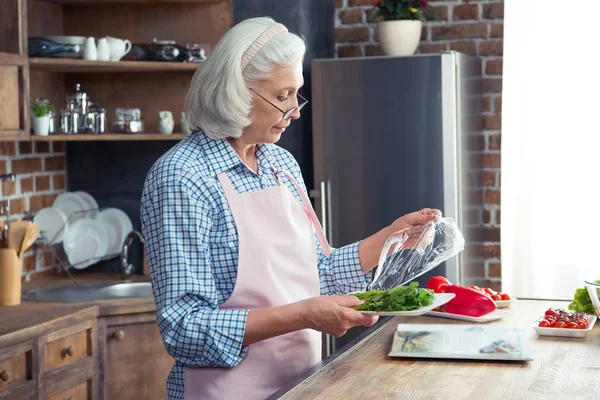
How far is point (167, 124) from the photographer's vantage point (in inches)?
138

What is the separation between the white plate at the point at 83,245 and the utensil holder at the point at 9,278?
0.62 meters

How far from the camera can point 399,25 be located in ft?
12.4

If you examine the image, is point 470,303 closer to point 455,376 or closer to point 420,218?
point 420,218

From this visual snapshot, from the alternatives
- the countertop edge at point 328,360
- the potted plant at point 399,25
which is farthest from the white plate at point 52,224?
the countertop edge at point 328,360

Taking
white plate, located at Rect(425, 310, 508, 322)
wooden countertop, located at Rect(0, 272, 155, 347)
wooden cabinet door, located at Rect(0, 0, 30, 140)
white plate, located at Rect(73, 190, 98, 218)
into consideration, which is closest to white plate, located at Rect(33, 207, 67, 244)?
white plate, located at Rect(73, 190, 98, 218)

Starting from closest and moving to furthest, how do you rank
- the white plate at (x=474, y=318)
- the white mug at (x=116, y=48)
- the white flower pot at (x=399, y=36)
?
the white plate at (x=474, y=318) < the white mug at (x=116, y=48) < the white flower pot at (x=399, y=36)

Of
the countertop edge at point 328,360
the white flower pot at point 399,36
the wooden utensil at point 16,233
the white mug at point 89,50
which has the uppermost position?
the white flower pot at point 399,36

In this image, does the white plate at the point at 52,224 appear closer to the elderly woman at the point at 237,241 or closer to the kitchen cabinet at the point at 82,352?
the kitchen cabinet at the point at 82,352

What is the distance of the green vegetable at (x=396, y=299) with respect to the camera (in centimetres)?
181

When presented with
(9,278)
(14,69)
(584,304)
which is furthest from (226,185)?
(14,69)

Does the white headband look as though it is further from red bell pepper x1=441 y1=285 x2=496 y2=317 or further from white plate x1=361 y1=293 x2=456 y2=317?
red bell pepper x1=441 y1=285 x2=496 y2=317

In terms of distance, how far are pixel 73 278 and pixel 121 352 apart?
1.98 ft

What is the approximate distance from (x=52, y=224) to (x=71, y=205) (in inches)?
6.0

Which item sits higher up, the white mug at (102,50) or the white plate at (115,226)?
the white mug at (102,50)
